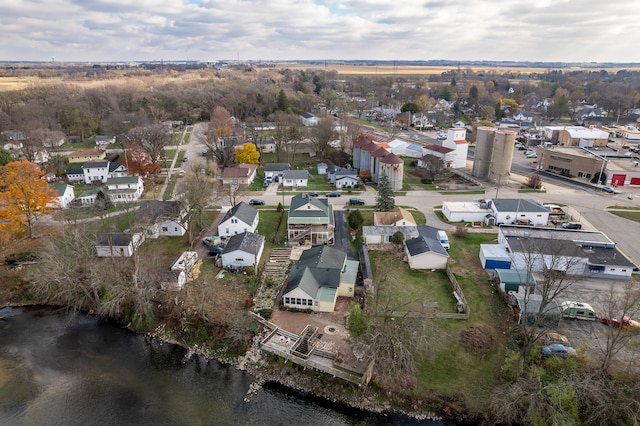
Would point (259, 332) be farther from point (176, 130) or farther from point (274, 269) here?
point (176, 130)

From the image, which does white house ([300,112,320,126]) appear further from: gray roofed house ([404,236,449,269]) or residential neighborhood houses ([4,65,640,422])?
gray roofed house ([404,236,449,269])

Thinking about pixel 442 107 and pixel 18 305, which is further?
pixel 442 107

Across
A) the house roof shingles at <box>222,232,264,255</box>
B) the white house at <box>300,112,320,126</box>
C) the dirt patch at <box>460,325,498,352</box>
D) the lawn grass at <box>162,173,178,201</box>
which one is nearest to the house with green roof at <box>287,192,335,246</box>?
the house roof shingles at <box>222,232,264,255</box>

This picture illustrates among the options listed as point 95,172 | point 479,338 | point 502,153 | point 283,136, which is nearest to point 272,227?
point 479,338

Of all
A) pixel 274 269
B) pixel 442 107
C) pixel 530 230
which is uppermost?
pixel 442 107

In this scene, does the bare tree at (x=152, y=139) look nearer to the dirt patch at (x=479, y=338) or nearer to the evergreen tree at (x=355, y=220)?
the evergreen tree at (x=355, y=220)

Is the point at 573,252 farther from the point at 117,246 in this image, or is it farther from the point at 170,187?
the point at 170,187

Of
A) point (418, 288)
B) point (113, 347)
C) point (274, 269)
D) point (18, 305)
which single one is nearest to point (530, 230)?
point (418, 288)

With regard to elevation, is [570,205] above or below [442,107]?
below
